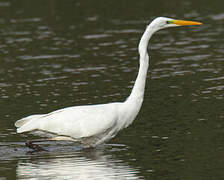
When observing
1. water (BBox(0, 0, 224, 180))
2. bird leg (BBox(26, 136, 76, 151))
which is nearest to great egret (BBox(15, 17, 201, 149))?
bird leg (BBox(26, 136, 76, 151))

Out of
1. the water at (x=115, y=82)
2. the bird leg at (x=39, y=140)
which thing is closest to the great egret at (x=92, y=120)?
the bird leg at (x=39, y=140)

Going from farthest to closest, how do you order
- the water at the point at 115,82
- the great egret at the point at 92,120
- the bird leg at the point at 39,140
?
the bird leg at the point at 39,140 → the great egret at the point at 92,120 → the water at the point at 115,82

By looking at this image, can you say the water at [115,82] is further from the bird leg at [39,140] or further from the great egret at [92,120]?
the great egret at [92,120]

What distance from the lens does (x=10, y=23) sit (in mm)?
28656

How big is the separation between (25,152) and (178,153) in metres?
3.11

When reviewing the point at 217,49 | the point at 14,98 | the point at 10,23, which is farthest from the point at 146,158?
the point at 10,23

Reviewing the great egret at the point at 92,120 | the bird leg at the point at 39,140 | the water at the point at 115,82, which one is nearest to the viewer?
the water at the point at 115,82

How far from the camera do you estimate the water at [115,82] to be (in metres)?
12.3

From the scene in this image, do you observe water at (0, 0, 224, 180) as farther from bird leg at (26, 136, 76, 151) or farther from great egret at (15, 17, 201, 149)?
great egret at (15, 17, 201, 149)

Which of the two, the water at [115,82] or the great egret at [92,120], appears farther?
the great egret at [92,120]

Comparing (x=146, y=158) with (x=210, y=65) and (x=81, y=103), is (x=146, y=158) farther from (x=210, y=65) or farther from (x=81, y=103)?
(x=210, y=65)

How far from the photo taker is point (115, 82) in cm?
1886

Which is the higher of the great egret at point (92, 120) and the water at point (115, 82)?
the great egret at point (92, 120)

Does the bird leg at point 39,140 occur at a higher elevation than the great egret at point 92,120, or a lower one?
lower
